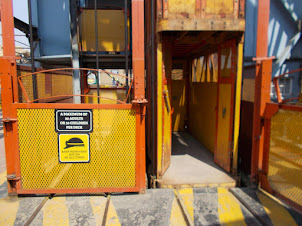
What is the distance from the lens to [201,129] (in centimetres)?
805

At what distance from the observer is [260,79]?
15.6 ft

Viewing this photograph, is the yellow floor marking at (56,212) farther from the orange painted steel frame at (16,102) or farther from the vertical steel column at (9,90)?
the vertical steel column at (9,90)

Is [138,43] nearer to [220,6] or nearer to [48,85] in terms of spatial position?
[220,6]

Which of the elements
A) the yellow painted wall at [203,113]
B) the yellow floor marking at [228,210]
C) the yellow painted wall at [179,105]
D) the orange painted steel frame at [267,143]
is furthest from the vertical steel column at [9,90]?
the yellow painted wall at [179,105]

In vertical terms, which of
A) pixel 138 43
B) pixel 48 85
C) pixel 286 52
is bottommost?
pixel 48 85

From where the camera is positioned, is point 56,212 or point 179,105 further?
point 179,105

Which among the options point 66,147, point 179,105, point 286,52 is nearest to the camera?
point 66,147

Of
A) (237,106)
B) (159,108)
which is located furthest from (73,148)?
(237,106)

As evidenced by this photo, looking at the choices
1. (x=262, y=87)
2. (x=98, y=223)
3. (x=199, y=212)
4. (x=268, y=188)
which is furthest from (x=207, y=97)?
(x=98, y=223)

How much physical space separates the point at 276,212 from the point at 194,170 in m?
2.07

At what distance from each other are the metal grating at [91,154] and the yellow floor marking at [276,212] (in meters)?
2.40

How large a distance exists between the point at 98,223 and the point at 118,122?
1731 mm

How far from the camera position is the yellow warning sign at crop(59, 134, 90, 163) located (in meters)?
4.41

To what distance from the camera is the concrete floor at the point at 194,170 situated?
202 inches
